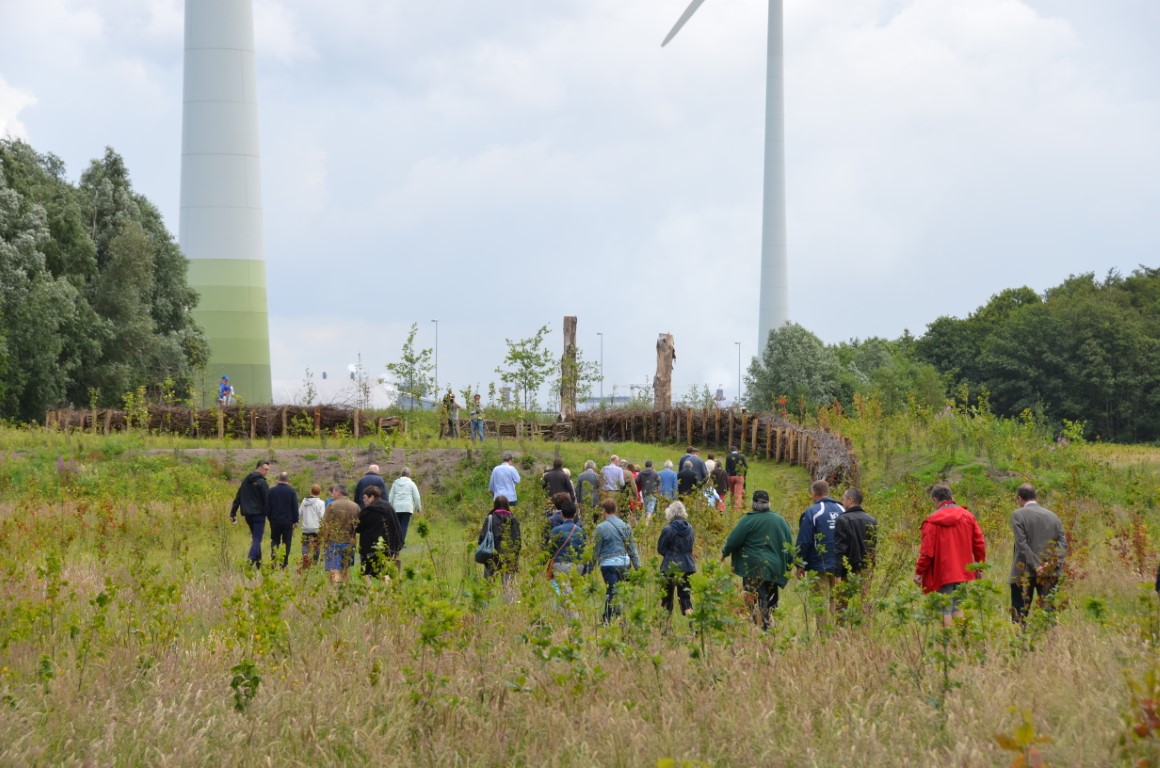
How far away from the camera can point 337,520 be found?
50.6 feet

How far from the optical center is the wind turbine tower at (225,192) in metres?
52.6

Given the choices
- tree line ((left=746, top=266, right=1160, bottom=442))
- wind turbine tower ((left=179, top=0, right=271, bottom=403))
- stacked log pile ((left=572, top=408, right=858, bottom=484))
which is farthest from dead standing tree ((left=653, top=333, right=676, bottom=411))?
wind turbine tower ((left=179, top=0, right=271, bottom=403))

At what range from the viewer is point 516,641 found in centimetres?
1031

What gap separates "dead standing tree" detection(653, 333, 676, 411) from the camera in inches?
1726

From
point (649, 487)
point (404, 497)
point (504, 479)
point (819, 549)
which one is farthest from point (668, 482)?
point (819, 549)

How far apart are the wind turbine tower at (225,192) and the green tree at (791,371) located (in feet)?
72.3

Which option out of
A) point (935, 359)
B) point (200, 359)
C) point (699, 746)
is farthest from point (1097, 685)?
point (935, 359)

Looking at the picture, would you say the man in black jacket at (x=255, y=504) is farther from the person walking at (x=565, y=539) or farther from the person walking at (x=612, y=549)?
the person walking at (x=612, y=549)

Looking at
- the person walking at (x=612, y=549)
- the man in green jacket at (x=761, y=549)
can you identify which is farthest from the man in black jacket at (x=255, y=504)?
the man in green jacket at (x=761, y=549)

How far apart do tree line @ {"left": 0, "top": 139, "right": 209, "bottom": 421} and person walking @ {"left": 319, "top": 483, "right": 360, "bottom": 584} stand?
85.8 feet

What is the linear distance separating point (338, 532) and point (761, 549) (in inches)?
193

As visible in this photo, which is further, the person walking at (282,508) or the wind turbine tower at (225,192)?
the wind turbine tower at (225,192)

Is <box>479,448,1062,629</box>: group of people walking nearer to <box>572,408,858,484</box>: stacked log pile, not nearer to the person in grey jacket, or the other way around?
the person in grey jacket

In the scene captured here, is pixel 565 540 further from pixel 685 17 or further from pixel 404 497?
pixel 685 17
